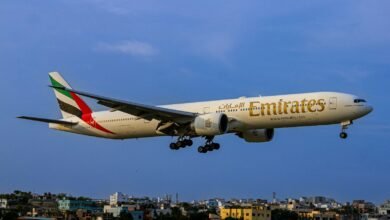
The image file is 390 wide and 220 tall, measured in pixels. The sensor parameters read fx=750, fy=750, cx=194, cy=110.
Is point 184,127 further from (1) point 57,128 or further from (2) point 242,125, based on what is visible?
(1) point 57,128

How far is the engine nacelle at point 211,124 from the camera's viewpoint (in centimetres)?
5922

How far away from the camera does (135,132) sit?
65750 millimetres

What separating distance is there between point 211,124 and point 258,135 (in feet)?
26.2

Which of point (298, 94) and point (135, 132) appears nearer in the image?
point (298, 94)

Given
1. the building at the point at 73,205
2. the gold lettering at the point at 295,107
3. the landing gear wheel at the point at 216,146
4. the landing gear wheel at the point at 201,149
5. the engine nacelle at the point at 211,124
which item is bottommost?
the landing gear wheel at the point at 201,149

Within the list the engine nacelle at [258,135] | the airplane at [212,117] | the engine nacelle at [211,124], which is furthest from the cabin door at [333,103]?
the engine nacelle at [258,135]

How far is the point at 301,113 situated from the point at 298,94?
6.35 ft

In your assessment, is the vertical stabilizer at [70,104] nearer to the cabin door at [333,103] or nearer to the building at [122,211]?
the cabin door at [333,103]

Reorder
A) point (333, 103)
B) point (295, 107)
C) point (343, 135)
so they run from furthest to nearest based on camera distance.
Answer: point (343, 135) < point (295, 107) < point (333, 103)

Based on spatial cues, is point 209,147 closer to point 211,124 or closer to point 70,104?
point 211,124

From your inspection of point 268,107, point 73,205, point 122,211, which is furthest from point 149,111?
point 73,205

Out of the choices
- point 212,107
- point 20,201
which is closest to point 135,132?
point 212,107

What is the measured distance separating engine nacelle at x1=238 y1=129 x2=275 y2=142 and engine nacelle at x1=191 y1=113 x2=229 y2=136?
20.8 ft

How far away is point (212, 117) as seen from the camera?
59688 mm
